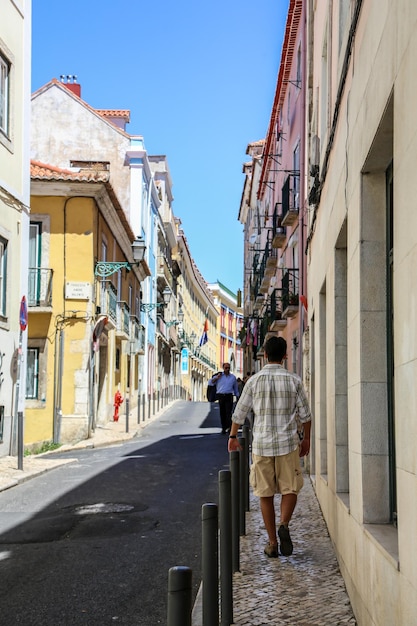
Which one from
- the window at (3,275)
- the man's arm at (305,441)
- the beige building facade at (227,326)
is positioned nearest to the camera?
the man's arm at (305,441)

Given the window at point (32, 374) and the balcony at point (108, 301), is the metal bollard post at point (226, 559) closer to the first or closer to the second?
the window at point (32, 374)

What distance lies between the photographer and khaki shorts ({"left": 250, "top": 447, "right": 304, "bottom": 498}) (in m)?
6.38

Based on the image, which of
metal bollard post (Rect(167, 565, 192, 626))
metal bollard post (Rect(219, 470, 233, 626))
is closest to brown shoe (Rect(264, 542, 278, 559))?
metal bollard post (Rect(219, 470, 233, 626))

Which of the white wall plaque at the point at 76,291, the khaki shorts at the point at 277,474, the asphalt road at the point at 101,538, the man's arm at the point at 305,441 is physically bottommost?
the asphalt road at the point at 101,538

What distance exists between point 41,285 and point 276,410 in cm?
1613

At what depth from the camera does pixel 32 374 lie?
72.0 ft

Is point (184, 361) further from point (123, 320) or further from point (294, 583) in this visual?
point (294, 583)

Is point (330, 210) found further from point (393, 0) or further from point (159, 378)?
point (159, 378)

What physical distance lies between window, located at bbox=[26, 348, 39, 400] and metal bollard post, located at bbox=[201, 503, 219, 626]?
18.7 meters

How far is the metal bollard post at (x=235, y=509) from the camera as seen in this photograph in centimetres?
590

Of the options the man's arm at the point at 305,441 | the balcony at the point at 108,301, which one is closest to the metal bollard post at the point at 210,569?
the man's arm at the point at 305,441

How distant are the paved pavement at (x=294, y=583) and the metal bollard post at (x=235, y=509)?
10 centimetres

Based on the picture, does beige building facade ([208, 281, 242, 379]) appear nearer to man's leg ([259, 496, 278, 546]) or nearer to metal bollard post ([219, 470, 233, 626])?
man's leg ([259, 496, 278, 546])

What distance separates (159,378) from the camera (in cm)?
4744
